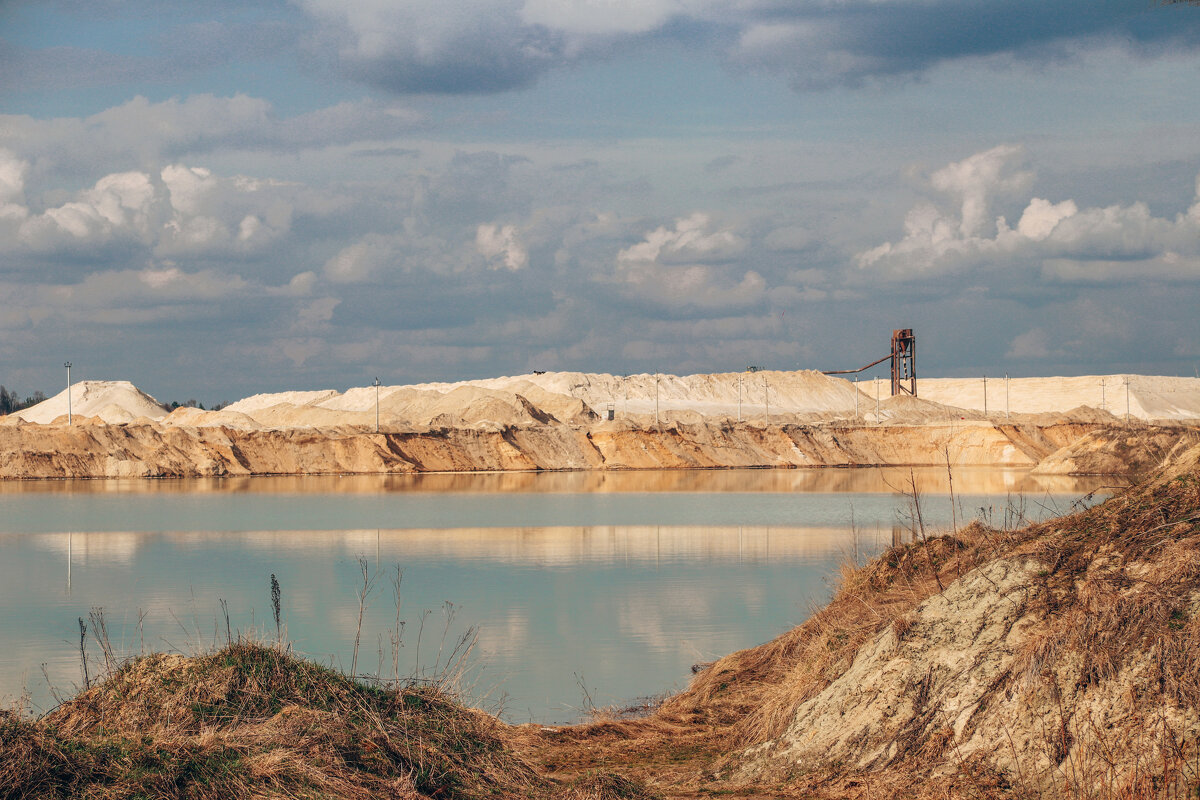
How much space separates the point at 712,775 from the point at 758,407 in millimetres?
120274

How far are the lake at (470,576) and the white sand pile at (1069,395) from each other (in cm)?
Result: 12172

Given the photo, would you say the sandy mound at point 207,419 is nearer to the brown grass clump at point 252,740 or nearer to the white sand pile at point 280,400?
A: the white sand pile at point 280,400

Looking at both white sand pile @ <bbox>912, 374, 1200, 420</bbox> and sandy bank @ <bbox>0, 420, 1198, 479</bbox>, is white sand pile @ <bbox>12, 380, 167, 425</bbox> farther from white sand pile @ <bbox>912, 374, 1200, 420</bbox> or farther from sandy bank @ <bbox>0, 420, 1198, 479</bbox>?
white sand pile @ <bbox>912, 374, 1200, 420</bbox>

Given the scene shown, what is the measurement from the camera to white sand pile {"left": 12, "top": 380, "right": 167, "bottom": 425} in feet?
394

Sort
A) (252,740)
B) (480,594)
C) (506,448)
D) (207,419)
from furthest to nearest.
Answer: (207,419) < (506,448) < (480,594) < (252,740)

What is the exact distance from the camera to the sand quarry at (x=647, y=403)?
319 ft

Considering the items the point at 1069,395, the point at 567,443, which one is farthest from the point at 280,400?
the point at 1069,395

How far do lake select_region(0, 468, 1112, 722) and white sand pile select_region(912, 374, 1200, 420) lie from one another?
399 ft

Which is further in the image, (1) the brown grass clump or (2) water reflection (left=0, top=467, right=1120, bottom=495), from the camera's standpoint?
(2) water reflection (left=0, top=467, right=1120, bottom=495)

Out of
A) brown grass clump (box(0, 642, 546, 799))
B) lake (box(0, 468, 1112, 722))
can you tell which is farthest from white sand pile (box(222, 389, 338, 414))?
brown grass clump (box(0, 642, 546, 799))

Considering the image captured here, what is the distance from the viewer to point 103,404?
12425cm

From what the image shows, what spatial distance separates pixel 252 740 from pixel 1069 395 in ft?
577

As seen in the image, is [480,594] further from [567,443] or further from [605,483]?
[567,443]

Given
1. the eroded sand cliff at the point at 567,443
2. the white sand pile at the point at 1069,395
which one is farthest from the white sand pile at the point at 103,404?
the white sand pile at the point at 1069,395
